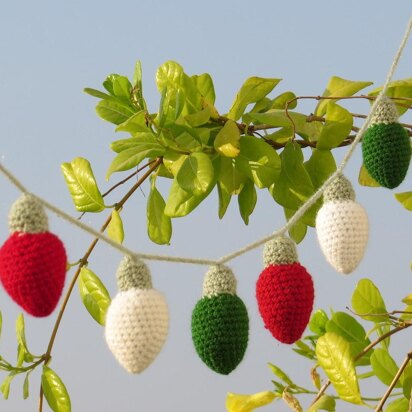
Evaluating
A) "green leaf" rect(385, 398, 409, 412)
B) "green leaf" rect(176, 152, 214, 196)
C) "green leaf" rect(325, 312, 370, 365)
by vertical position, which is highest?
"green leaf" rect(176, 152, 214, 196)

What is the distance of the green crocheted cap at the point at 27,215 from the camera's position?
77 centimetres

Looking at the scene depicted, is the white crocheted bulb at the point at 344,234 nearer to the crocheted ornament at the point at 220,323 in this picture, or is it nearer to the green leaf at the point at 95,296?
the crocheted ornament at the point at 220,323

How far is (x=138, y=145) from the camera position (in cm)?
113

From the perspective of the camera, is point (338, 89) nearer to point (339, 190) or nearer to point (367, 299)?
point (367, 299)

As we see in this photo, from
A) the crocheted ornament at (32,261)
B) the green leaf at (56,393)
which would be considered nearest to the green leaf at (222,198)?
the green leaf at (56,393)

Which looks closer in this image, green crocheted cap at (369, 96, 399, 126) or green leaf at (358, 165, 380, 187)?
green crocheted cap at (369, 96, 399, 126)

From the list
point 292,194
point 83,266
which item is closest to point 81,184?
point 83,266

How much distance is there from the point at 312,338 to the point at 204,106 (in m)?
0.48

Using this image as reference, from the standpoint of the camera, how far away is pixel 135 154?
1112 mm

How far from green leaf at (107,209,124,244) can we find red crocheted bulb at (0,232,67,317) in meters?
0.45

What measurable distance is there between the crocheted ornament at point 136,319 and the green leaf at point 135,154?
0.31m

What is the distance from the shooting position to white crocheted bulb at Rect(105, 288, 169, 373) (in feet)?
2.56

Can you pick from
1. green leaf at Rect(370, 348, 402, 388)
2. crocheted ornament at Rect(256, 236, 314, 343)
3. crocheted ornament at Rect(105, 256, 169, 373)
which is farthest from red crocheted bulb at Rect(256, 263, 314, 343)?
green leaf at Rect(370, 348, 402, 388)

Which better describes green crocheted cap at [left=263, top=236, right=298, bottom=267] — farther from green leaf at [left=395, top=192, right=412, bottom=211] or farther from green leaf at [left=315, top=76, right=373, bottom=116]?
green leaf at [left=395, top=192, right=412, bottom=211]
